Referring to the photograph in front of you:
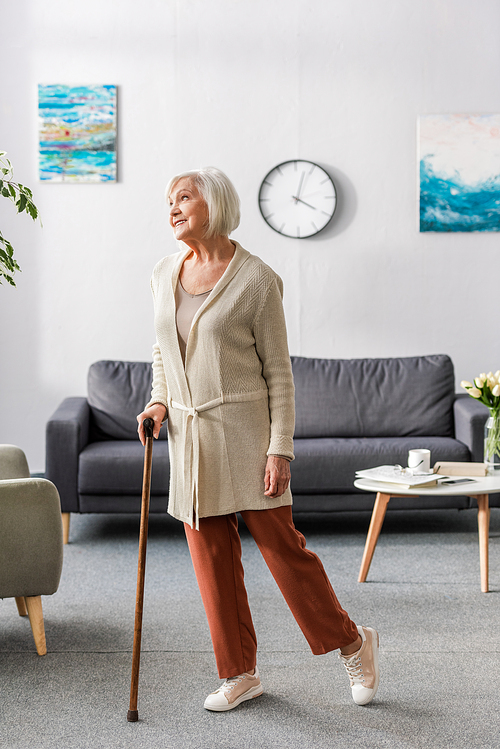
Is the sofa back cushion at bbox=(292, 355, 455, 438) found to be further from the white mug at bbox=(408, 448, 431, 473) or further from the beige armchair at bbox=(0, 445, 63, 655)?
the beige armchair at bbox=(0, 445, 63, 655)

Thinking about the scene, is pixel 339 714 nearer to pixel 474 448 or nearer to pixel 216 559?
pixel 216 559

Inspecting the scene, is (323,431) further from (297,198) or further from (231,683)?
(231,683)

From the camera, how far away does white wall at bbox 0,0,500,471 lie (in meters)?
4.22

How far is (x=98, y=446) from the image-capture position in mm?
3553

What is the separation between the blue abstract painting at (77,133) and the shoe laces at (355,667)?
10.6 feet

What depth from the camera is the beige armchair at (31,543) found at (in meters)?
2.12

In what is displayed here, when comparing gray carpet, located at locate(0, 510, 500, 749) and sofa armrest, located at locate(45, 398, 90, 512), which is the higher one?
sofa armrest, located at locate(45, 398, 90, 512)

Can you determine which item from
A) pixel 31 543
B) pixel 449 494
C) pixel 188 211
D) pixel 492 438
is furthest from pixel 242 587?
pixel 492 438

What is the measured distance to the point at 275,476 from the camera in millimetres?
1773

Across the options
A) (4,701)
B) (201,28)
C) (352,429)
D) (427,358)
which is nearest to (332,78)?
(201,28)

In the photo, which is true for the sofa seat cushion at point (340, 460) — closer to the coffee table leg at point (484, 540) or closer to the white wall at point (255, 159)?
the coffee table leg at point (484, 540)

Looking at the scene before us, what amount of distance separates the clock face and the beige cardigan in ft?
8.26

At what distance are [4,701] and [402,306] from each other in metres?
3.16

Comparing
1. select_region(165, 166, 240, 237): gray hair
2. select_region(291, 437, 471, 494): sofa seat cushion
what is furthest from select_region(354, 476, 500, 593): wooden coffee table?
select_region(165, 166, 240, 237): gray hair
